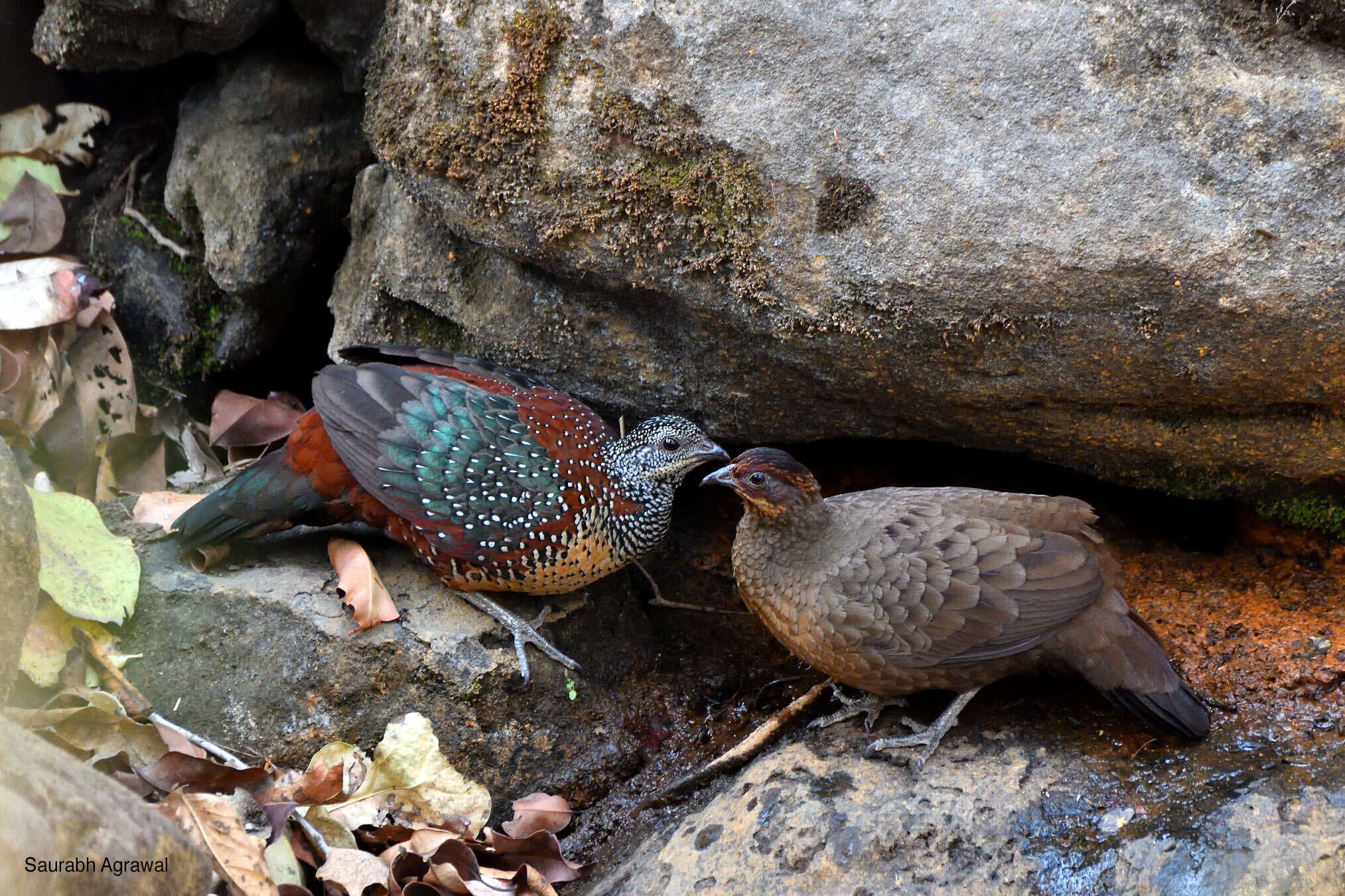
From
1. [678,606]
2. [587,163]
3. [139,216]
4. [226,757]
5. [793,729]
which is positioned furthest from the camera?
[139,216]

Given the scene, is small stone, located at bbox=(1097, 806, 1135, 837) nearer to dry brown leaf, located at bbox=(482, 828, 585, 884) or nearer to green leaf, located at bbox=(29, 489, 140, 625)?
dry brown leaf, located at bbox=(482, 828, 585, 884)

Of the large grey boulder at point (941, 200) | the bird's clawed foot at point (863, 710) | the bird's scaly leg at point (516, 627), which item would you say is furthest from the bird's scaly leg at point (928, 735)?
the bird's scaly leg at point (516, 627)

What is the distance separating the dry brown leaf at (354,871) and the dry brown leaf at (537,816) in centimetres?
61

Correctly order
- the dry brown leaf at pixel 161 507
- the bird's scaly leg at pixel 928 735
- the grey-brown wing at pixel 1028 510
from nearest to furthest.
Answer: the bird's scaly leg at pixel 928 735 < the grey-brown wing at pixel 1028 510 < the dry brown leaf at pixel 161 507

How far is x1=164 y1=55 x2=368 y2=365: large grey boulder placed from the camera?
457 centimetres

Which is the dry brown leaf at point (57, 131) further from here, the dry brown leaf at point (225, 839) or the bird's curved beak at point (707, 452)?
the dry brown leaf at point (225, 839)

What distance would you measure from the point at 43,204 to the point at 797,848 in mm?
4211

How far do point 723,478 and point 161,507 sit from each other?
7.24 ft

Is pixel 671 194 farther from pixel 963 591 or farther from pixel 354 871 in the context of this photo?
pixel 354 871

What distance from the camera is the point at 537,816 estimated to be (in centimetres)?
376

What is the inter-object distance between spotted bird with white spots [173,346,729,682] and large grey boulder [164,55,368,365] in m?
0.75

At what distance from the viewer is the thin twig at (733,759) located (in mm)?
3826

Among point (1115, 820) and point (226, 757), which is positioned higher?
point (1115, 820)

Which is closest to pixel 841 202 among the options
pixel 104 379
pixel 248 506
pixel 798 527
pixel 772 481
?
pixel 772 481
